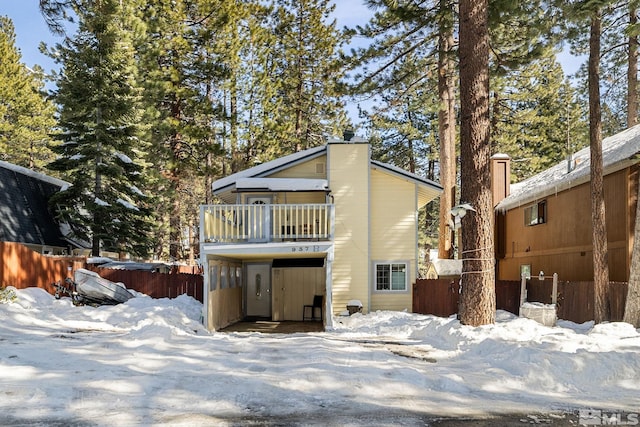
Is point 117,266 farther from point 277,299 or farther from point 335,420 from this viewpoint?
point 335,420

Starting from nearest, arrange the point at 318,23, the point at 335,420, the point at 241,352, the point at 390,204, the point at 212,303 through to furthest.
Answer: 1. the point at 335,420
2. the point at 241,352
3. the point at 212,303
4. the point at 390,204
5. the point at 318,23

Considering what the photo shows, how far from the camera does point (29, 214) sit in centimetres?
2255

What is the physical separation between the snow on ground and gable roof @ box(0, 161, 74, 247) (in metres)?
11.7

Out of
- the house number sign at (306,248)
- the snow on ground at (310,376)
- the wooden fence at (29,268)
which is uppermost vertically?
the house number sign at (306,248)

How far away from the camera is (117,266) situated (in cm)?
1989

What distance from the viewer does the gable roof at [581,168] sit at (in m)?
13.6

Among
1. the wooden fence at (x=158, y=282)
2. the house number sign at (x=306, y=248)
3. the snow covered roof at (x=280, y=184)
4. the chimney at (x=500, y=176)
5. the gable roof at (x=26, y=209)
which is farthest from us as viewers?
the chimney at (x=500, y=176)

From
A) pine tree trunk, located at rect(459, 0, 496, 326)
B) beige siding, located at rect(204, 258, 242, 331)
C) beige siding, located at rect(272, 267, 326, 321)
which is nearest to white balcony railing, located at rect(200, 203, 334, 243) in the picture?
beige siding, located at rect(204, 258, 242, 331)

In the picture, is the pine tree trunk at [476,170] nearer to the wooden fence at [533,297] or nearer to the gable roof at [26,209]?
the wooden fence at [533,297]

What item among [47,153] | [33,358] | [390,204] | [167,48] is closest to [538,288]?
[390,204]

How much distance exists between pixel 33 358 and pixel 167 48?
73.9 feet

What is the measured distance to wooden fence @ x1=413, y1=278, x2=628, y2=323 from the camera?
→ 12.7 metres

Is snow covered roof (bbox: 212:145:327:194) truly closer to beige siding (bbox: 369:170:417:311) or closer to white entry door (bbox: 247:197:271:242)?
beige siding (bbox: 369:170:417:311)

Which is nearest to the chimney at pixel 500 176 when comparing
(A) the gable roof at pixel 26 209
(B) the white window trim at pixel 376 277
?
(B) the white window trim at pixel 376 277
